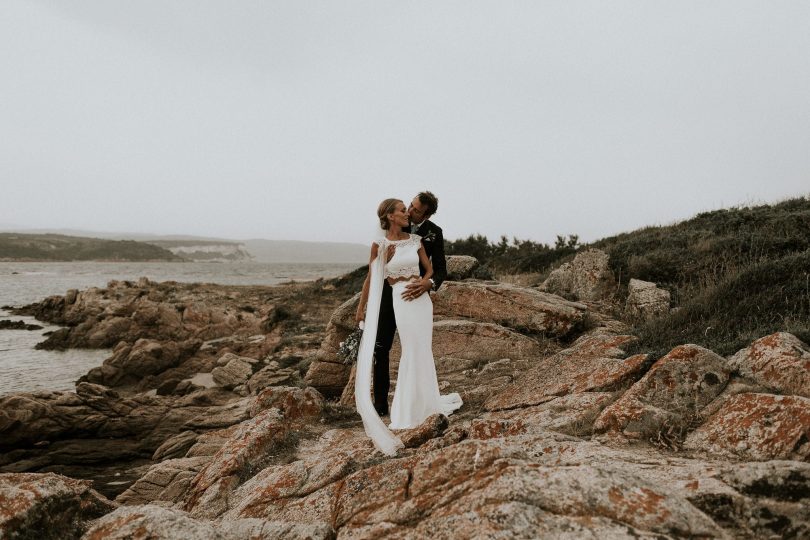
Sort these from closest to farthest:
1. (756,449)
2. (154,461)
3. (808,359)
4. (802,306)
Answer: (756,449)
(808,359)
(802,306)
(154,461)

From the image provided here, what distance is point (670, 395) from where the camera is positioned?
16.0 ft

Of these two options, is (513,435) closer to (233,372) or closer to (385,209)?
(385,209)

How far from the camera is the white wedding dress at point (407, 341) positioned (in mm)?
6289

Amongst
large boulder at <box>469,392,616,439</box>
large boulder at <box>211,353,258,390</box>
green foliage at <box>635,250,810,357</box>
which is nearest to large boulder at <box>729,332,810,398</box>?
green foliage at <box>635,250,810,357</box>

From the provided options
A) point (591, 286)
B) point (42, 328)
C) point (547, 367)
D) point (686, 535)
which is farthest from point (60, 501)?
point (42, 328)

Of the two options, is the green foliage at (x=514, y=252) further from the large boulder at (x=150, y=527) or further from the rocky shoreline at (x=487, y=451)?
the large boulder at (x=150, y=527)

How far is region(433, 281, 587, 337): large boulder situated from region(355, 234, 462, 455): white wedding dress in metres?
3.56

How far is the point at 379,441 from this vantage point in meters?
5.21

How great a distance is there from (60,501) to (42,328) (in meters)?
30.6

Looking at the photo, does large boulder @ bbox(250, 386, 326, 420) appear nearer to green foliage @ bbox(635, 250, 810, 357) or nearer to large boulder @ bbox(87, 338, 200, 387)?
green foliage @ bbox(635, 250, 810, 357)

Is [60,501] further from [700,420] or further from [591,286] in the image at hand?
[591,286]

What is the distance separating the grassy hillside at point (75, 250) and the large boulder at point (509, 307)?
14197 cm

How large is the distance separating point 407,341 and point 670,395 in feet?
10.2

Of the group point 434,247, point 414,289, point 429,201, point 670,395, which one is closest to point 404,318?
point 414,289
